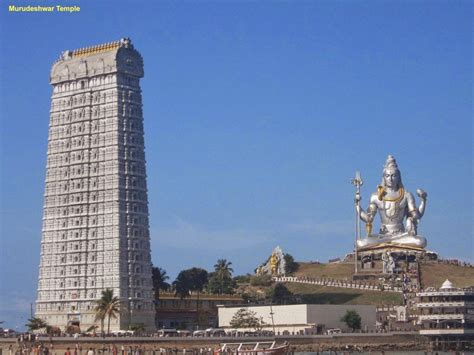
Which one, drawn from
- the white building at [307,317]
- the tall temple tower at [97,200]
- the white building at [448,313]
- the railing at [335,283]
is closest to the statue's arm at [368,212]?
the railing at [335,283]

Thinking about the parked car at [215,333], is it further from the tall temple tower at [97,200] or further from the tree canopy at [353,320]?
the tree canopy at [353,320]

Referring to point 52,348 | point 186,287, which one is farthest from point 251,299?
point 52,348

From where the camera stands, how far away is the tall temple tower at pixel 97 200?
129 metres

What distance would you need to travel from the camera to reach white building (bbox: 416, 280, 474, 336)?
420 feet

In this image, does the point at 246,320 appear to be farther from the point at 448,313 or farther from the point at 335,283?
the point at 335,283

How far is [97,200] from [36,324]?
16991 mm

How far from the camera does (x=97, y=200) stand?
131000 millimetres

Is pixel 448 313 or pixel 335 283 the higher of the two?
pixel 335 283

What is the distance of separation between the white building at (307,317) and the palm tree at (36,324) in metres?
24.0

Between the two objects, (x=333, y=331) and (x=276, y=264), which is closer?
(x=333, y=331)

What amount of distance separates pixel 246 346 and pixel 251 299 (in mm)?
57920

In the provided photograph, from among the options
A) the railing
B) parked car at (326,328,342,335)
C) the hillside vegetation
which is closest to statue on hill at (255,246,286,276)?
the railing

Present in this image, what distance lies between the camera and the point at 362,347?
408 ft

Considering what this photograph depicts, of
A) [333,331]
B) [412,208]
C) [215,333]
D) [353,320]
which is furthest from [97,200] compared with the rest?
[412,208]
